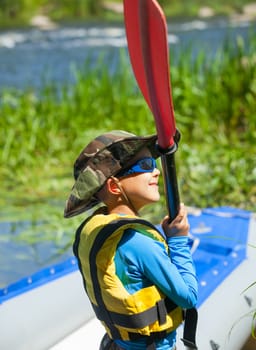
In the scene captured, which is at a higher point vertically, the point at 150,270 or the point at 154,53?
the point at 154,53

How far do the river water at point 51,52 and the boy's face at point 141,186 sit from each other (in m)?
1.45

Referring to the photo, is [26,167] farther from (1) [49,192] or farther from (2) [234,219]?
(2) [234,219]

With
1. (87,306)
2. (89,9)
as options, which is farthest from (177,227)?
(89,9)

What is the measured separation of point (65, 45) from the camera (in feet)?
50.8

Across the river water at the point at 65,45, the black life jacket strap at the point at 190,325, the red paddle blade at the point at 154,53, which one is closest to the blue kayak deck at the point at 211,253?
the black life jacket strap at the point at 190,325

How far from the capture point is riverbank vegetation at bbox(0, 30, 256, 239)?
12.3ft

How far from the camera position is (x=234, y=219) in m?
2.62

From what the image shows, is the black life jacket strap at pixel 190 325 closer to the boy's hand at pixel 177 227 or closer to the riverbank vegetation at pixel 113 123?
the boy's hand at pixel 177 227

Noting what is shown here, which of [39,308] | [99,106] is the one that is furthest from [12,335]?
[99,106]

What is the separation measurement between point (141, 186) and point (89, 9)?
75.5 feet

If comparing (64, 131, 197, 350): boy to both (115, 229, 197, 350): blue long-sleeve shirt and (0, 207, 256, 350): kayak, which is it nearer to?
(115, 229, 197, 350): blue long-sleeve shirt

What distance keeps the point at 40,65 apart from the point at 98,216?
1039 cm

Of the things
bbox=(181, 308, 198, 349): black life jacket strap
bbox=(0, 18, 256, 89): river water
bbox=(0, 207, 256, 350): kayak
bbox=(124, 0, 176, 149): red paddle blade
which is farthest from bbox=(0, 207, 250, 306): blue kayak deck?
bbox=(0, 18, 256, 89): river water

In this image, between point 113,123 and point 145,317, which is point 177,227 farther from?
point 113,123
